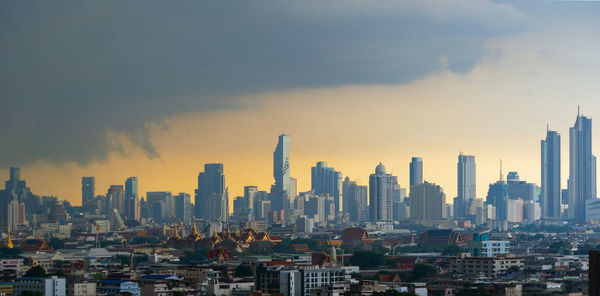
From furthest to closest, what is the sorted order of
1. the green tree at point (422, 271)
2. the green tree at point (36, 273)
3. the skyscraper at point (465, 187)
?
the skyscraper at point (465, 187) → the green tree at point (422, 271) → the green tree at point (36, 273)

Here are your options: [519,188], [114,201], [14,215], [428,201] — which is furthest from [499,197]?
[14,215]

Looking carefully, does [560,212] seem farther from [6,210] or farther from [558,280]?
[558,280]

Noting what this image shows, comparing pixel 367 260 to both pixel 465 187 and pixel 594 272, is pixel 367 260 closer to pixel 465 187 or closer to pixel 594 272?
pixel 594 272

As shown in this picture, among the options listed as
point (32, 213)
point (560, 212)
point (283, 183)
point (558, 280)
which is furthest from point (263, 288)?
point (560, 212)

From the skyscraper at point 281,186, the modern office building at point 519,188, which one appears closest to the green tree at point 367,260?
the skyscraper at point 281,186

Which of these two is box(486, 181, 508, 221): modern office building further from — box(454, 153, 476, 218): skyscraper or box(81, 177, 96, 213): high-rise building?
box(81, 177, 96, 213): high-rise building

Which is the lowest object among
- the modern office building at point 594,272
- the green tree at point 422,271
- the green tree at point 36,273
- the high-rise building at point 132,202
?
the green tree at point 422,271

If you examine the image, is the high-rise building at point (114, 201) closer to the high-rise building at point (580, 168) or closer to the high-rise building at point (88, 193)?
the high-rise building at point (88, 193)
